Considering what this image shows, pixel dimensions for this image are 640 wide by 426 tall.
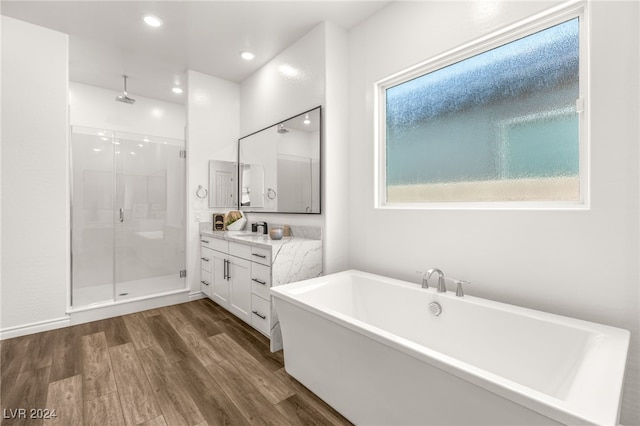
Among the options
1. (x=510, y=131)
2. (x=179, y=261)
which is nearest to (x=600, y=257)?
(x=510, y=131)

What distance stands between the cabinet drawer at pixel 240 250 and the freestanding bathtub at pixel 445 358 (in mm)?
802

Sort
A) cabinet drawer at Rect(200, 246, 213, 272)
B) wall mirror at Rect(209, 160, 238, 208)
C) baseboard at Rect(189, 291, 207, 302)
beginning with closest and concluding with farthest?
cabinet drawer at Rect(200, 246, 213, 272)
baseboard at Rect(189, 291, 207, 302)
wall mirror at Rect(209, 160, 238, 208)

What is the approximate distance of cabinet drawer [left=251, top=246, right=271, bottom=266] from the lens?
2342 millimetres

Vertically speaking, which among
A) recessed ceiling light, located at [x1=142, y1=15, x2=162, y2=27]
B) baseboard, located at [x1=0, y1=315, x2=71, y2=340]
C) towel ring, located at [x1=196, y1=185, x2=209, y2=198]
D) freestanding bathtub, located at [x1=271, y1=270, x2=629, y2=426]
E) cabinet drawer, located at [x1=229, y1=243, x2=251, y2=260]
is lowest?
baseboard, located at [x1=0, y1=315, x2=71, y2=340]

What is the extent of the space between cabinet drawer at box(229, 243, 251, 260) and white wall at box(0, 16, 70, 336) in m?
1.53

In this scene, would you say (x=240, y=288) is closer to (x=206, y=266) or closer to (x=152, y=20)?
(x=206, y=266)

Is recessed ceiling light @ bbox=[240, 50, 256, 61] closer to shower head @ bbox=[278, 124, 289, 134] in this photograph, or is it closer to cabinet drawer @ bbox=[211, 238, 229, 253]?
shower head @ bbox=[278, 124, 289, 134]

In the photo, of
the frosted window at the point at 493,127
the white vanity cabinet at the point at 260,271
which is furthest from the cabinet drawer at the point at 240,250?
the frosted window at the point at 493,127

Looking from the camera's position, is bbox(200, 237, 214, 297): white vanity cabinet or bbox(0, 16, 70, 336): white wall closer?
bbox(0, 16, 70, 336): white wall

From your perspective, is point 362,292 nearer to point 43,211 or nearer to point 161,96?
point 43,211

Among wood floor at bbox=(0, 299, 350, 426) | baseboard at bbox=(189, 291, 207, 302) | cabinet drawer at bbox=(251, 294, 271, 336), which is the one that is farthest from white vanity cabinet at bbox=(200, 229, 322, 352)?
Result: baseboard at bbox=(189, 291, 207, 302)

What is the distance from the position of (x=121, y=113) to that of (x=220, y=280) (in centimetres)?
292

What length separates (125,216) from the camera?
344cm

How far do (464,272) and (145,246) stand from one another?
139 inches
